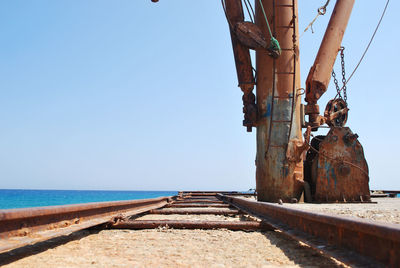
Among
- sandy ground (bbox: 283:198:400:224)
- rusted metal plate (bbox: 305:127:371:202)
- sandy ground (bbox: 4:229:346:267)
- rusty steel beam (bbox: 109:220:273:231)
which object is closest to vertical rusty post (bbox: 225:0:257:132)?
rusted metal plate (bbox: 305:127:371:202)

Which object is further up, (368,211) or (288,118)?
(288,118)

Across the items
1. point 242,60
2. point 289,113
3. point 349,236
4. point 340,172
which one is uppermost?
point 242,60

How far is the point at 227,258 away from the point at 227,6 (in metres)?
6.43

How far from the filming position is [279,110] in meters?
6.95

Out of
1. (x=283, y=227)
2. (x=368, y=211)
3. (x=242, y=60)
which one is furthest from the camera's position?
(x=242, y=60)

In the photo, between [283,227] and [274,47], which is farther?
[274,47]

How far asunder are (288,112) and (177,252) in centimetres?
528

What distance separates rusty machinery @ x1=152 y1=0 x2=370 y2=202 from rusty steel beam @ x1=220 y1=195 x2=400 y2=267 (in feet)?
13.1

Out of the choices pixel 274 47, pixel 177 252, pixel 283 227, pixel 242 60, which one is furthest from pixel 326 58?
pixel 177 252

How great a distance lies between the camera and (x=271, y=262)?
1.95 meters

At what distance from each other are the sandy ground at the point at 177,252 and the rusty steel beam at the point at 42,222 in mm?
111

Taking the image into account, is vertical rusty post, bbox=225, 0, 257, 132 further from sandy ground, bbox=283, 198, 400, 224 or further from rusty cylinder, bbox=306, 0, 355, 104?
sandy ground, bbox=283, 198, 400, 224

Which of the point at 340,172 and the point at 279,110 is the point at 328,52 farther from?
the point at 340,172

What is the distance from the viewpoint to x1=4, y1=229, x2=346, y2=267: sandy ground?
6.18 feet
